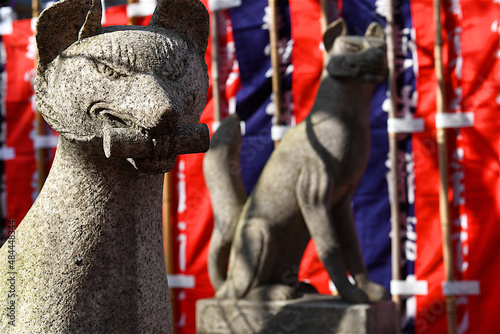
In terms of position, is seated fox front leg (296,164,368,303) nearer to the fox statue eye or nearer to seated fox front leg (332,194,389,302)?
seated fox front leg (332,194,389,302)

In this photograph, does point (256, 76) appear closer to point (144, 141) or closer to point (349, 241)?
point (349, 241)

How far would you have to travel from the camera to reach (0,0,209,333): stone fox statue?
101 centimetres

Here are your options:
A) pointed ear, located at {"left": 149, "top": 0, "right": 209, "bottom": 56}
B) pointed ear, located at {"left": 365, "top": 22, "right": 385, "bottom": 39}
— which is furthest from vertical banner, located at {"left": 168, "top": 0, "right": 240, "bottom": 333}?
pointed ear, located at {"left": 149, "top": 0, "right": 209, "bottom": 56}

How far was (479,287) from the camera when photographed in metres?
3.07

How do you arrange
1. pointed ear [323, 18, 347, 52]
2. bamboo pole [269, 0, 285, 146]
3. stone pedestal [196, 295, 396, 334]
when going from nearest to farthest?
stone pedestal [196, 295, 396, 334]
pointed ear [323, 18, 347, 52]
bamboo pole [269, 0, 285, 146]

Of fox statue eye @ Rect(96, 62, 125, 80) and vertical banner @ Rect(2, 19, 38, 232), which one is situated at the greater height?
fox statue eye @ Rect(96, 62, 125, 80)

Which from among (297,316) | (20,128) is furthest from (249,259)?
(20,128)

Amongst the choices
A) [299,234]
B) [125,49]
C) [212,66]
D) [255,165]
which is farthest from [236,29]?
[125,49]

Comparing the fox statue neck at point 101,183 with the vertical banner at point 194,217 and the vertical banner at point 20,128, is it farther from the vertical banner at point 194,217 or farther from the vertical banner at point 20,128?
the vertical banner at point 20,128

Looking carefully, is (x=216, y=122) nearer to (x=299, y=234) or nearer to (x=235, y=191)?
(x=235, y=191)

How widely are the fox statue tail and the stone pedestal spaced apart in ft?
0.63

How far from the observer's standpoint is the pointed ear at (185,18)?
114cm

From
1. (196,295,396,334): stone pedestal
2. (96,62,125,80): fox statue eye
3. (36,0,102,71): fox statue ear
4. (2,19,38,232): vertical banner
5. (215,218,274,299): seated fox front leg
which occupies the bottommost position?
(196,295,396,334): stone pedestal

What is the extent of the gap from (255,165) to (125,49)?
2418mm
